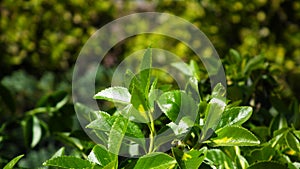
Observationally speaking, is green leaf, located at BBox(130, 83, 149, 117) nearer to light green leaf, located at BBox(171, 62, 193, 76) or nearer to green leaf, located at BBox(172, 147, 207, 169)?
green leaf, located at BBox(172, 147, 207, 169)

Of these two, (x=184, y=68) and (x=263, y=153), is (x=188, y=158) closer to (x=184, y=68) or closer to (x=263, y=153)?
(x=263, y=153)

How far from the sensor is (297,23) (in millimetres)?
3488

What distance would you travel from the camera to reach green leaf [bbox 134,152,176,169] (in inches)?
27.7

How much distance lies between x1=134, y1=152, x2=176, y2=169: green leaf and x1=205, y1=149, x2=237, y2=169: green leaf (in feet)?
0.48

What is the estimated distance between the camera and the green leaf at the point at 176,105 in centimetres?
79

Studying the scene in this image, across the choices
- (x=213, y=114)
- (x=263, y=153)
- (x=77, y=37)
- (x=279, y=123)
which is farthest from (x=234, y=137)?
(x=77, y=37)

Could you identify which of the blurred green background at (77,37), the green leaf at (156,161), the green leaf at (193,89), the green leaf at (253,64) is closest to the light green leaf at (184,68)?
the green leaf at (253,64)

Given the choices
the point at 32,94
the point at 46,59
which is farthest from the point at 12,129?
the point at 46,59

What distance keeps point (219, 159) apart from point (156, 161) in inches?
7.7

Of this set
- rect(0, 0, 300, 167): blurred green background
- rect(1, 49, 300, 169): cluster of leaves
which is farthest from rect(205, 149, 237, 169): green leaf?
rect(0, 0, 300, 167): blurred green background

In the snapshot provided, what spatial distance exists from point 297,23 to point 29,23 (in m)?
2.26

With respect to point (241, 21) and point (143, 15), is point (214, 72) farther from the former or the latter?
point (143, 15)

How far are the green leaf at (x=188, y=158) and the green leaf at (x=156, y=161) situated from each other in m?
0.01

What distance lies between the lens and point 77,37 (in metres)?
4.41
